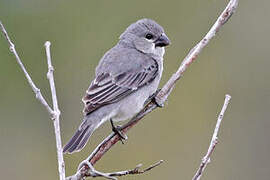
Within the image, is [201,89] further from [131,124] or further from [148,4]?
[131,124]

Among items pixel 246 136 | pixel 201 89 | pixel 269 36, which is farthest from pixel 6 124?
pixel 269 36

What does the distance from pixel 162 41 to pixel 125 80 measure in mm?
605

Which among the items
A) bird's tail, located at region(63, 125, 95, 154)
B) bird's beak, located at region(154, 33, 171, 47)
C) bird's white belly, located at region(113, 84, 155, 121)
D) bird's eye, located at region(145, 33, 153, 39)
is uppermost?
bird's eye, located at region(145, 33, 153, 39)

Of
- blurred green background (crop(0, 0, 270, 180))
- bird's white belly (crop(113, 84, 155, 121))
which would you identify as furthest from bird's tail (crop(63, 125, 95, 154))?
blurred green background (crop(0, 0, 270, 180))

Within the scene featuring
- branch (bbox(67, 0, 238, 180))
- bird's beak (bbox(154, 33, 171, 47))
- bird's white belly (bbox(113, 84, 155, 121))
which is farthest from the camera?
bird's beak (bbox(154, 33, 171, 47))

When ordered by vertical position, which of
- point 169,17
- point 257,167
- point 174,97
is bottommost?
point 257,167

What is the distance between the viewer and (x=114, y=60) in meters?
5.69

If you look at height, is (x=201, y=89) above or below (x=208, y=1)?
below

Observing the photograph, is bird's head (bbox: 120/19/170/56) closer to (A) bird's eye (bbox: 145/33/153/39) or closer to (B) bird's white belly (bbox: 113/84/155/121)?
(A) bird's eye (bbox: 145/33/153/39)

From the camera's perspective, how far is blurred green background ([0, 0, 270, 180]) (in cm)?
817

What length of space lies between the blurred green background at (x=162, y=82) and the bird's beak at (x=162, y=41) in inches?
100

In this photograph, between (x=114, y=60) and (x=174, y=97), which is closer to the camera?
(x=114, y=60)

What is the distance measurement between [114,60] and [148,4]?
13.6 ft

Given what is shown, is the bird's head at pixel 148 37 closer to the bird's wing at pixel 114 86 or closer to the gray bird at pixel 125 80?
the gray bird at pixel 125 80
